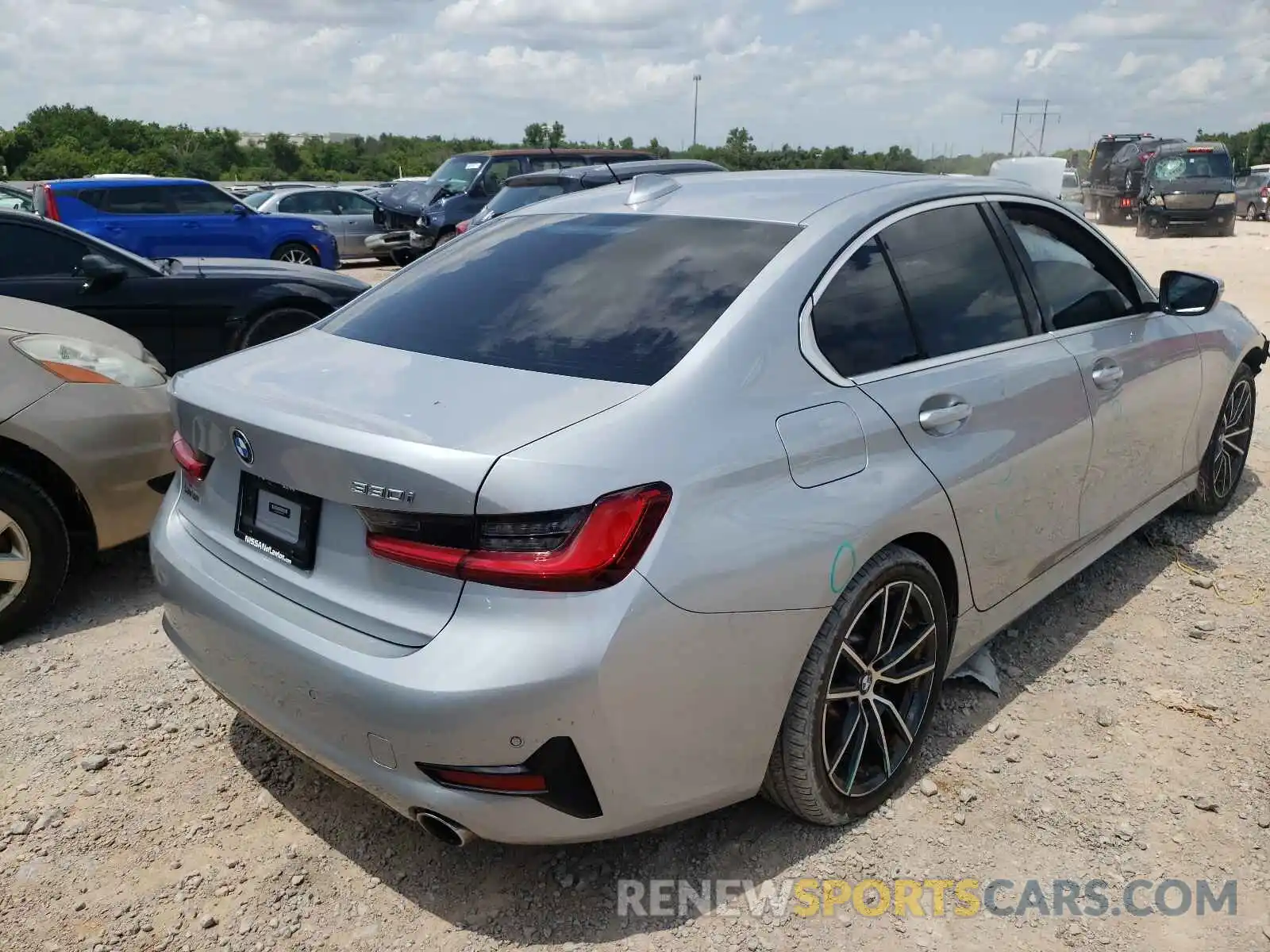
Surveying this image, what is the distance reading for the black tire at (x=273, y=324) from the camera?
592cm

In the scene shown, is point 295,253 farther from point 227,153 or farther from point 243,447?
point 227,153

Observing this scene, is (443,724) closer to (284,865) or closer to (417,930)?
(417,930)

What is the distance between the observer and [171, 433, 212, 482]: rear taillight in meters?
2.60

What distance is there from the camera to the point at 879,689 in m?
2.71

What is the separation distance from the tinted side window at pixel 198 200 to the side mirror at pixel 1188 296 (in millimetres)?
12593

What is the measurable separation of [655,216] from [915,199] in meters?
0.77

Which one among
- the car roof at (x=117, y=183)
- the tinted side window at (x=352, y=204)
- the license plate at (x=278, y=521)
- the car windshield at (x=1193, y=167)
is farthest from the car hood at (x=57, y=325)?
the car windshield at (x=1193, y=167)

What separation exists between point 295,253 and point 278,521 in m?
13.0

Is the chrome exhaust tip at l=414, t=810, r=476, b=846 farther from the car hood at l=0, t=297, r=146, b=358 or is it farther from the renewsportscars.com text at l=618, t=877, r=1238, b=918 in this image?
the car hood at l=0, t=297, r=146, b=358

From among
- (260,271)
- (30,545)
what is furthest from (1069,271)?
(260,271)

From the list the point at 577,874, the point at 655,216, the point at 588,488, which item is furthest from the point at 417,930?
the point at 655,216

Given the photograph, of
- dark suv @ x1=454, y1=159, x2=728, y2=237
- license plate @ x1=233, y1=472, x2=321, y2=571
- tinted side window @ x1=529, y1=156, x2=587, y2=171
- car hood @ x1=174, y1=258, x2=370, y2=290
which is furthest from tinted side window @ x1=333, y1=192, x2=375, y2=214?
license plate @ x1=233, y1=472, x2=321, y2=571

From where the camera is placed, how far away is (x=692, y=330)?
7.90ft

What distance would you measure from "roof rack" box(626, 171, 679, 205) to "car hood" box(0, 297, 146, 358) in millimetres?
2398
